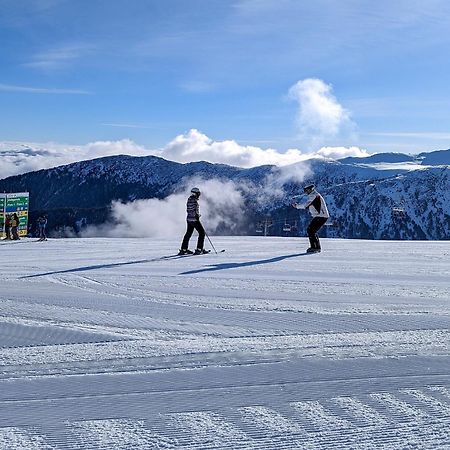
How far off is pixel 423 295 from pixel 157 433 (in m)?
5.06

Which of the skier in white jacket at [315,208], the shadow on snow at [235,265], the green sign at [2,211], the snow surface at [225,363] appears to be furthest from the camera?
the green sign at [2,211]

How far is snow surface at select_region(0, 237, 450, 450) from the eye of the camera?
331 cm

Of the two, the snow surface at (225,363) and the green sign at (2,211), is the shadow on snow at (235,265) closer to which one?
the snow surface at (225,363)

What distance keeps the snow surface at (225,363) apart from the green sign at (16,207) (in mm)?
16062

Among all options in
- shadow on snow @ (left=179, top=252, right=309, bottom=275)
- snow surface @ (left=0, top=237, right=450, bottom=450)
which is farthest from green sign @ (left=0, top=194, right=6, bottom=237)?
snow surface @ (left=0, top=237, right=450, bottom=450)

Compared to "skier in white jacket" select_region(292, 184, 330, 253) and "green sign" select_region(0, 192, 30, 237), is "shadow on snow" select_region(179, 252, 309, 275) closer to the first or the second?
"skier in white jacket" select_region(292, 184, 330, 253)

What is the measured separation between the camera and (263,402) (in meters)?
3.73

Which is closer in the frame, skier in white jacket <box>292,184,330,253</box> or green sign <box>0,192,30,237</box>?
skier in white jacket <box>292,184,330,253</box>

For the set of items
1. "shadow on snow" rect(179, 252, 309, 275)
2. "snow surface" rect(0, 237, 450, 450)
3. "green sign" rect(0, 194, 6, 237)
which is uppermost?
"green sign" rect(0, 194, 6, 237)

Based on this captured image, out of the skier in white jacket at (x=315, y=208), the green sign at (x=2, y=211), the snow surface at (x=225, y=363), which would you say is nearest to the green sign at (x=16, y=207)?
the green sign at (x=2, y=211)

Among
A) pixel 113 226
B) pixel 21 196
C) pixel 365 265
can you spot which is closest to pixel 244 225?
pixel 113 226

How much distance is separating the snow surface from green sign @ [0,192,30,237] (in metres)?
16.1

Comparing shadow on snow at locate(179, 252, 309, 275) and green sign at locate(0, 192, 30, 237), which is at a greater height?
green sign at locate(0, 192, 30, 237)

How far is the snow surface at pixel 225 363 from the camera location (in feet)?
10.9
